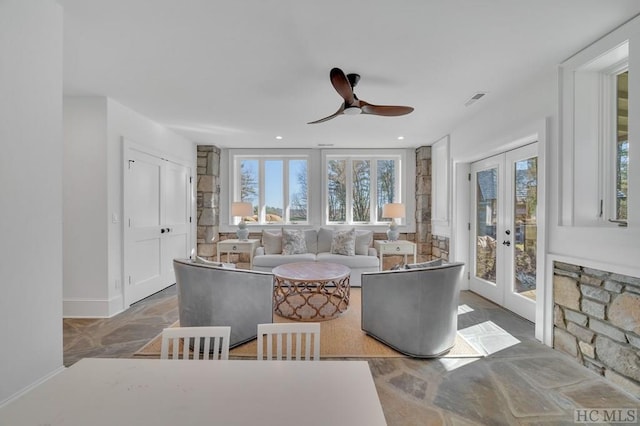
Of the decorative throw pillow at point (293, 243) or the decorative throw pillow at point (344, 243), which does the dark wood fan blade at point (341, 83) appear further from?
the decorative throw pillow at point (293, 243)

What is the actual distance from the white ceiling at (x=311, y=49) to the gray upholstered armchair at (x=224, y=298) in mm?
1803

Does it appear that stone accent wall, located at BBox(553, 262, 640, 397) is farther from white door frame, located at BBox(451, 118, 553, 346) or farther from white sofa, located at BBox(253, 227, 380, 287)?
white sofa, located at BBox(253, 227, 380, 287)

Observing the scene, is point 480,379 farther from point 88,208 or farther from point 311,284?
point 88,208

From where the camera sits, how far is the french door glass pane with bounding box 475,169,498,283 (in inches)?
153

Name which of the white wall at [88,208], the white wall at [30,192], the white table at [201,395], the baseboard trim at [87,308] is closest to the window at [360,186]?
the white wall at [88,208]

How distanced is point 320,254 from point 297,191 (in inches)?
61.7

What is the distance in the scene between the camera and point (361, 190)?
5.91m

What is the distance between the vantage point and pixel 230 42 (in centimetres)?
222

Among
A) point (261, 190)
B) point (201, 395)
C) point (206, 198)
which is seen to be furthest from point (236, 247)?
point (201, 395)

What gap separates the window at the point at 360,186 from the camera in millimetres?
5875

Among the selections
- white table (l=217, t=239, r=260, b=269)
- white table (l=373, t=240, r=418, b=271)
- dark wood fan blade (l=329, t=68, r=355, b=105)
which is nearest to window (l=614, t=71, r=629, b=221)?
dark wood fan blade (l=329, t=68, r=355, b=105)

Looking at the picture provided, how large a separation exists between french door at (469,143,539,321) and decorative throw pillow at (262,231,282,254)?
10.2ft

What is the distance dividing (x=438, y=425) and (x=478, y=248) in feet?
10.5

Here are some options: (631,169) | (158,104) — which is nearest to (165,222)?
(158,104)
